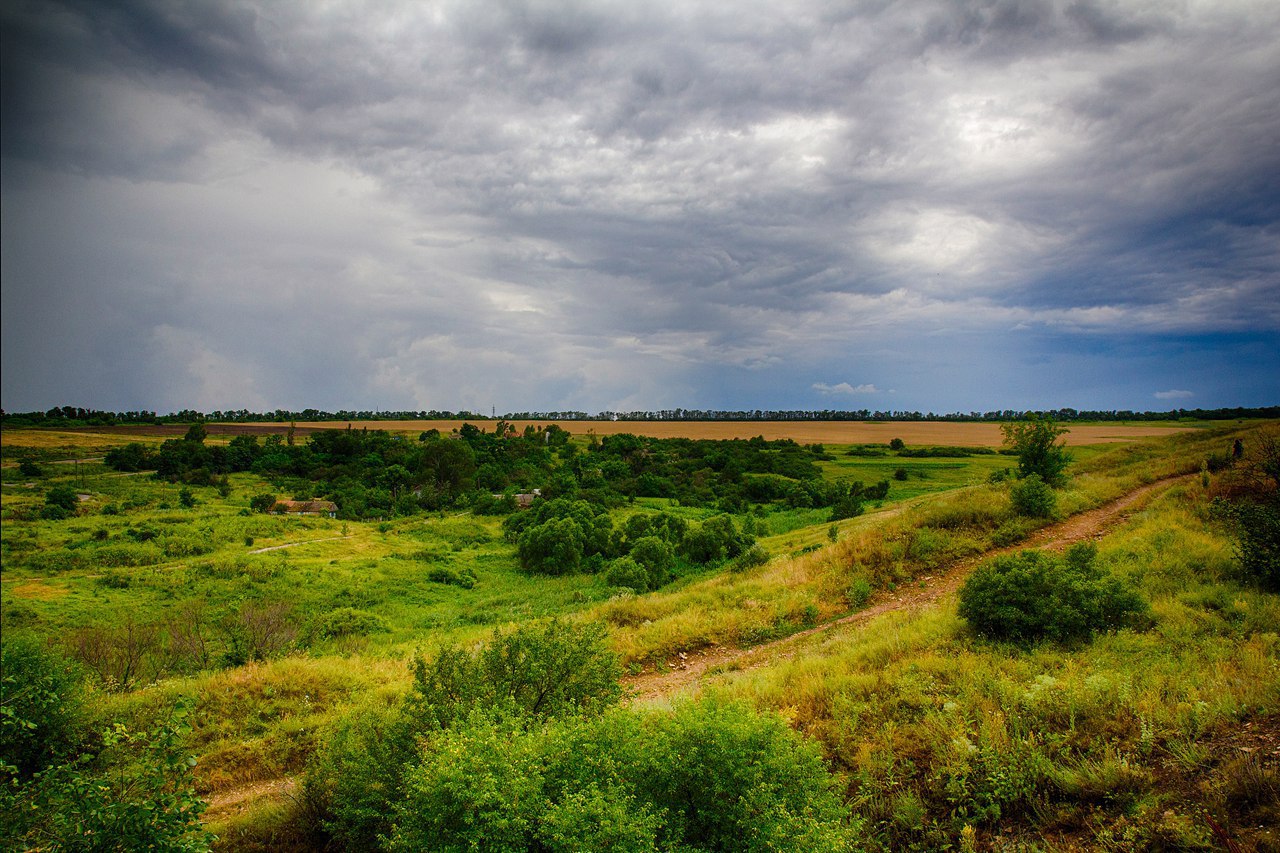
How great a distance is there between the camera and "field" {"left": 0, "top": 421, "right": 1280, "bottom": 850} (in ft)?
19.4

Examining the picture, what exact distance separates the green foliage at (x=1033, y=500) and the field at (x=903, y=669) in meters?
0.38

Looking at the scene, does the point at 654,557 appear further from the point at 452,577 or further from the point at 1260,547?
the point at 1260,547

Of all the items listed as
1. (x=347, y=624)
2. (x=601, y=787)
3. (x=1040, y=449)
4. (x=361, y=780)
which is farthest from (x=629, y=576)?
(x=601, y=787)

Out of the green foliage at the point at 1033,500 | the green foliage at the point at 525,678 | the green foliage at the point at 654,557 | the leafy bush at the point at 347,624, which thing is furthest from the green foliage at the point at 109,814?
the green foliage at the point at 654,557

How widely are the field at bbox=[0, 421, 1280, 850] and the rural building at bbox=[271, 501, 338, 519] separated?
2942cm

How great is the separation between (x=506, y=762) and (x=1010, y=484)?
22.1 meters

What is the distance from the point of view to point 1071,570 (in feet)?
35.2

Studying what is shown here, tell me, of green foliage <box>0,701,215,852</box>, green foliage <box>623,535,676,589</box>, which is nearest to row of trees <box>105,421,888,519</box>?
green foliage <box>623,535,676,589</box>

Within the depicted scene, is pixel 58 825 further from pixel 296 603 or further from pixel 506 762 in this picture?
pixel 296 603

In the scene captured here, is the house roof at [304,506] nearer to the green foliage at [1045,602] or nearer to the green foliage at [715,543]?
the green foliage at [715,543]

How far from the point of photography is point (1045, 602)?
10.0 metres

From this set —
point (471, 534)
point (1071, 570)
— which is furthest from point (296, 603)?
point (1071, 570)

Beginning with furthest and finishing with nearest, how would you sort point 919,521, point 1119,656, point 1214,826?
point 919,521
point 1119,656
point 1214,826

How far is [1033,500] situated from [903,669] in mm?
13676
